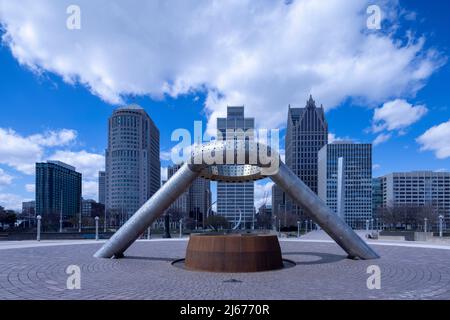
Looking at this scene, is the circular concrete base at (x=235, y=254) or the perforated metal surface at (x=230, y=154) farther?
the perforated metal surface at (x=230, y=154)

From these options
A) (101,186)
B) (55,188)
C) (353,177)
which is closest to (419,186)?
(353,177)

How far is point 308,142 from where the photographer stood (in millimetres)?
159750

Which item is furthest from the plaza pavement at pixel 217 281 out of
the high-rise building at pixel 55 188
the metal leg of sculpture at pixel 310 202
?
the high-rise building at pixel 55 188

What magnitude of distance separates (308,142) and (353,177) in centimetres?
Result: 3454

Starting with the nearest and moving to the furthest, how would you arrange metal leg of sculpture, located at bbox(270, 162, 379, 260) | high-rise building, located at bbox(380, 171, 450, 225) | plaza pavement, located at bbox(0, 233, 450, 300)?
1. plaza pavement, located at bbox(0, 233, 450, 300)
2. metal leg of sculpture, located at bbox(270, 162, 379, 260)
3. high-rise building, located at bbox(380, 171, 450, 225)

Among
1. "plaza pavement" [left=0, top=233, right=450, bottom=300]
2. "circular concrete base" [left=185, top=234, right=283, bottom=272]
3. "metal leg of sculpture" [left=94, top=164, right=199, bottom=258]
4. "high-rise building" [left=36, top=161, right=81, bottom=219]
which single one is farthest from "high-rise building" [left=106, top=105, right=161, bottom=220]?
"circular concrete base" [left=185, top=234, right=283, bottom=272]

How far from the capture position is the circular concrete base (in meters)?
14.6

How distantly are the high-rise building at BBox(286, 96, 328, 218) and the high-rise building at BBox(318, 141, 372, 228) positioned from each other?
74.8 feet

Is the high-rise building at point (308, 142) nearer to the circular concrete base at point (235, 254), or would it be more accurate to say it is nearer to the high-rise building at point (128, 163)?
→ the high-rise building at point (128, 163)

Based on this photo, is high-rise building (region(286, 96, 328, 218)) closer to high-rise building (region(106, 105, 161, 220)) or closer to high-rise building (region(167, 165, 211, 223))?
high-rise building (region(167, 165, 211, 223))

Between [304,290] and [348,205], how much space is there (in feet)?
423

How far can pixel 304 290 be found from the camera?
1083 cm

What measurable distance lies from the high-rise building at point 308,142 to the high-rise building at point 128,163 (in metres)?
68.0

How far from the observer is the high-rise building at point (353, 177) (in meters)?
126
